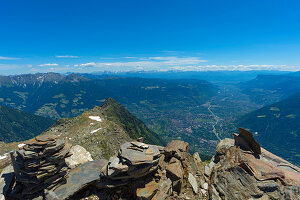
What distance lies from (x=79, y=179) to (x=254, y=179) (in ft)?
78.3

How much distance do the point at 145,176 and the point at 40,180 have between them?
13.6 metres

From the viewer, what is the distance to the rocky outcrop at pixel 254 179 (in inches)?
635

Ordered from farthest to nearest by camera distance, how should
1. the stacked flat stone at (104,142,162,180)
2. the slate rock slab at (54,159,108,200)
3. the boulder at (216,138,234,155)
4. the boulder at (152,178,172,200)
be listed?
the boulder at (216,138,234,155)
the slate rock slab at (54,159,108,200)
the stacked flat stone at (104,142,162,180)
the boulder at (152,178,172,200)

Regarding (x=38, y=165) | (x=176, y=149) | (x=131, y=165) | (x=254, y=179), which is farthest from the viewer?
(x=176, y=149)

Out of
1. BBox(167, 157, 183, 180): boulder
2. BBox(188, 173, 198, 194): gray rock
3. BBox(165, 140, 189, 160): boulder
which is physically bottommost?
BBox(188, 173, 198, 194): gray rock

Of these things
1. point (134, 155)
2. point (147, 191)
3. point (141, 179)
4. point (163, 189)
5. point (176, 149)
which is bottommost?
point (163, 189)

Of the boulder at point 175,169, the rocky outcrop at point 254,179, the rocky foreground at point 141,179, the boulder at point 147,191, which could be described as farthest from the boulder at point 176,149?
the rocky outcrop at point 254,179

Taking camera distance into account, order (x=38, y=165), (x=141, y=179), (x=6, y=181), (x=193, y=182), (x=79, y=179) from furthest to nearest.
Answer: (x=6, y=181)
(x=79, y=179)
(x=193, y=182)
(x=141, y=179)
(x=38, y=165)

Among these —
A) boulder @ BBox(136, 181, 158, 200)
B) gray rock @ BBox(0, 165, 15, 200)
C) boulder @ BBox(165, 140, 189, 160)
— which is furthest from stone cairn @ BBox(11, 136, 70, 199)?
boulder @ BBox(165, 140, 189, 160)

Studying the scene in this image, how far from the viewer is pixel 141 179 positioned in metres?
18.8

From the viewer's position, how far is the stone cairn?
55.7 ft

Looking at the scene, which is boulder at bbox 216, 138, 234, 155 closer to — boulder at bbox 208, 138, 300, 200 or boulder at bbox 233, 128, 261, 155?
boulder at bbox 233, 128, 261, 155

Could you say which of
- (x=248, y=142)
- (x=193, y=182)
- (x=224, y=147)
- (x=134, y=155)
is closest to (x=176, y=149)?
(x=193, y=182)

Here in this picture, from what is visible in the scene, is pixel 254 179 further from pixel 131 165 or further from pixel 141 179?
pixel 131 165
